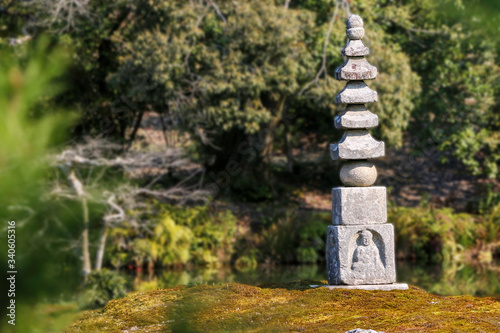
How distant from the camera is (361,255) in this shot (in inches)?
222

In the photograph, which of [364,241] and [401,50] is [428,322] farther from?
[401,50]

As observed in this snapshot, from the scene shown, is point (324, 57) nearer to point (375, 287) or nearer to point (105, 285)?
point (105, 285)

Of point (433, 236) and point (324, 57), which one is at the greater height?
point (324, 57)

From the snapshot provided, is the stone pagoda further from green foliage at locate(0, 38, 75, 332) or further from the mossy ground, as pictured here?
green foliage at locate(0, 38, 75, 332)

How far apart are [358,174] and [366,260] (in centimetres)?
77

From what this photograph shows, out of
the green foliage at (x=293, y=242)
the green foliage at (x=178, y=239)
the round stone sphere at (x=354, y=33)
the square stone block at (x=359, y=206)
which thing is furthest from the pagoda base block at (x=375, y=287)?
the green foliage at (x=293, y=242)

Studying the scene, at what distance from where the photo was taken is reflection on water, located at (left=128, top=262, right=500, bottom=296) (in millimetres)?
12031

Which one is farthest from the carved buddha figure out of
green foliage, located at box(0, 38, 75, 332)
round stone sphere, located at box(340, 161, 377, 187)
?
green foliage, located at box(0, 38, 75, 332)

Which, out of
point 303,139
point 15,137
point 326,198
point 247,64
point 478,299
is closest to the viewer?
point 15,137

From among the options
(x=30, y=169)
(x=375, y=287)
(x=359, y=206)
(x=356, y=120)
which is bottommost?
(x=375, y=287)

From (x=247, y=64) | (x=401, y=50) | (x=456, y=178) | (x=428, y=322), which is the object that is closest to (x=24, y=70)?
(x=428, y=322)

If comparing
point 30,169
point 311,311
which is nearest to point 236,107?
point 311,311

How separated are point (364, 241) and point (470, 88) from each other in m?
10.5

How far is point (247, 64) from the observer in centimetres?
1352
